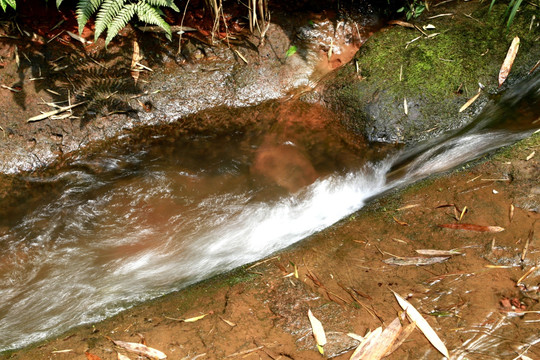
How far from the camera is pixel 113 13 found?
12.6 feet

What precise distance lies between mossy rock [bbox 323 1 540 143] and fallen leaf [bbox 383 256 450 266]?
167 centimetres

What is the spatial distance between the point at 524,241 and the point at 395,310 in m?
1.03

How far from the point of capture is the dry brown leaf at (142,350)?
8.21ft

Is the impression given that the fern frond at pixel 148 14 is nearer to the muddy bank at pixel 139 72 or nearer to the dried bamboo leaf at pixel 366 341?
the muddy bank at pixel 139 72

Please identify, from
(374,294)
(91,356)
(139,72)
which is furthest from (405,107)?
(91,356)

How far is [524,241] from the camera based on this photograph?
2877 millimetres

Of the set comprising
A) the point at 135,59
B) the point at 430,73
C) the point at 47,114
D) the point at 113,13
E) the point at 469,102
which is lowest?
the point at 469,102

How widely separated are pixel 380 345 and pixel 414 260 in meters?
0.71

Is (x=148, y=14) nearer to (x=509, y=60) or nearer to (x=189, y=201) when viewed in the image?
(x=189, y=201)

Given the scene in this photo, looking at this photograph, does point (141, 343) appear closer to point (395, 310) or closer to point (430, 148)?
point (395, 310)

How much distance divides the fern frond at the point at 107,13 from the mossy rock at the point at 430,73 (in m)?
2.21

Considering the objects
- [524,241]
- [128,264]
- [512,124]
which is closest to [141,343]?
[128,264]

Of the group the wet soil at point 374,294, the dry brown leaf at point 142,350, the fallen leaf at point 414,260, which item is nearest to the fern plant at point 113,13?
the wet soil at point 374,294

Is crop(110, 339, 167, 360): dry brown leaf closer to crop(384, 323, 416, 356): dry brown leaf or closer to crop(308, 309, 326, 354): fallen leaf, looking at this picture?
crop(308, 309, 326, 354): fallen leaf
